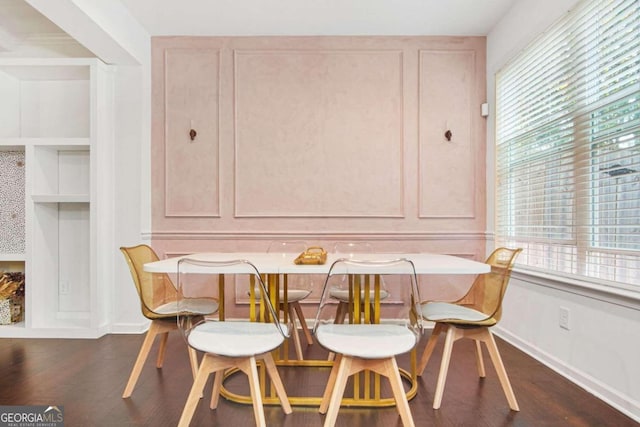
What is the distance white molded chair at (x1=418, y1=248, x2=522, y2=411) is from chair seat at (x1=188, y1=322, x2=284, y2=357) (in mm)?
869

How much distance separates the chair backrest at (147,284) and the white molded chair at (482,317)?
1465 millimetres

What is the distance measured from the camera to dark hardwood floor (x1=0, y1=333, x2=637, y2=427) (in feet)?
6.03

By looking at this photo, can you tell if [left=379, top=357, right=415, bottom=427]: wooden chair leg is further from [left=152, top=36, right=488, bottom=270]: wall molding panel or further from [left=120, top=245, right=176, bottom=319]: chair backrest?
[left=152, top=36, right=488, bottom=270]: wall molding panel

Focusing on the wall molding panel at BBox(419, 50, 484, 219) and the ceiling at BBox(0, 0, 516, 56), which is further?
the wall molding panel at BBox(419, 50, 484, 219)

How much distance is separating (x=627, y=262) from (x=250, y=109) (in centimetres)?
291

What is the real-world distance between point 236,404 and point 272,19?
288 cm

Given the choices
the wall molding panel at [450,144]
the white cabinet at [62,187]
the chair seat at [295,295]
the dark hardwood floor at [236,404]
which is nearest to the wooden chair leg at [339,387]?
the dark hardwood floor at [236,404]

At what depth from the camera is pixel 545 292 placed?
8.35 feet

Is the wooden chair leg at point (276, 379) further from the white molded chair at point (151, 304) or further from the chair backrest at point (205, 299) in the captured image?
the white molded chair at point (151, 304)

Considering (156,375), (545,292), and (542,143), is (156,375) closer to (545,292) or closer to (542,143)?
(545,292)

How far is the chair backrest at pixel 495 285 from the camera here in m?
1.94

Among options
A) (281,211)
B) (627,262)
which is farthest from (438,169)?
(627,262)

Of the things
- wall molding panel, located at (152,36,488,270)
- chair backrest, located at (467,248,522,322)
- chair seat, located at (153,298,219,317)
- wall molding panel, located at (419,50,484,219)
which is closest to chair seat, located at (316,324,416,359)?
chair backrest, located at (467,248,522,322)

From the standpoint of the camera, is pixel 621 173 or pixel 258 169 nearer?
pixel 621 173
